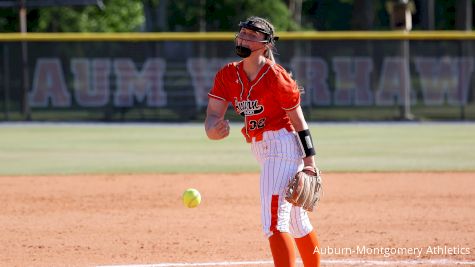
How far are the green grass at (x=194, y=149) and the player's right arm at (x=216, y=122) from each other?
712 centimetres

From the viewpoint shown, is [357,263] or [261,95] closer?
[261,95]

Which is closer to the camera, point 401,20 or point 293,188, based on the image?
point 293,188

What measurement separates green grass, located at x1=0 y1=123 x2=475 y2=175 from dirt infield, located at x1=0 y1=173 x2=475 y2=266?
113cm

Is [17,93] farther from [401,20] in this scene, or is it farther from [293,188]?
[293,188]

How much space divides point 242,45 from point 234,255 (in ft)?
7.52

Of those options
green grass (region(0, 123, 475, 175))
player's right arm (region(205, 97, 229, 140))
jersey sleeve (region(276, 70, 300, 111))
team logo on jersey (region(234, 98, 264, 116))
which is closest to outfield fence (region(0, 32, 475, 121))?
green grass (region(0, 123, 475, 175))

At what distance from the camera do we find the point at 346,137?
18172 millimetres

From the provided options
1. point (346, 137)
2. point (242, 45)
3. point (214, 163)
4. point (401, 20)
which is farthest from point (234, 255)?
point (401, 20)

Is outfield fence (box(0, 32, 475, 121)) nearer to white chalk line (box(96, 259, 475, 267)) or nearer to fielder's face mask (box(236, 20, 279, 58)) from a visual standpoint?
white chalk line (box(96, 259, 475, 267))

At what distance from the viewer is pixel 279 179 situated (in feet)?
18.2

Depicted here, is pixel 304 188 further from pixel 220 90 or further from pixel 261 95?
pixel 220 90

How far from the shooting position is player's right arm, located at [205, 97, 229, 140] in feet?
18.4

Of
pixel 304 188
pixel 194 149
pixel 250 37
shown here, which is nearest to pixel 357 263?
pixel 304 188

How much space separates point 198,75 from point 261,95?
16902 mm
